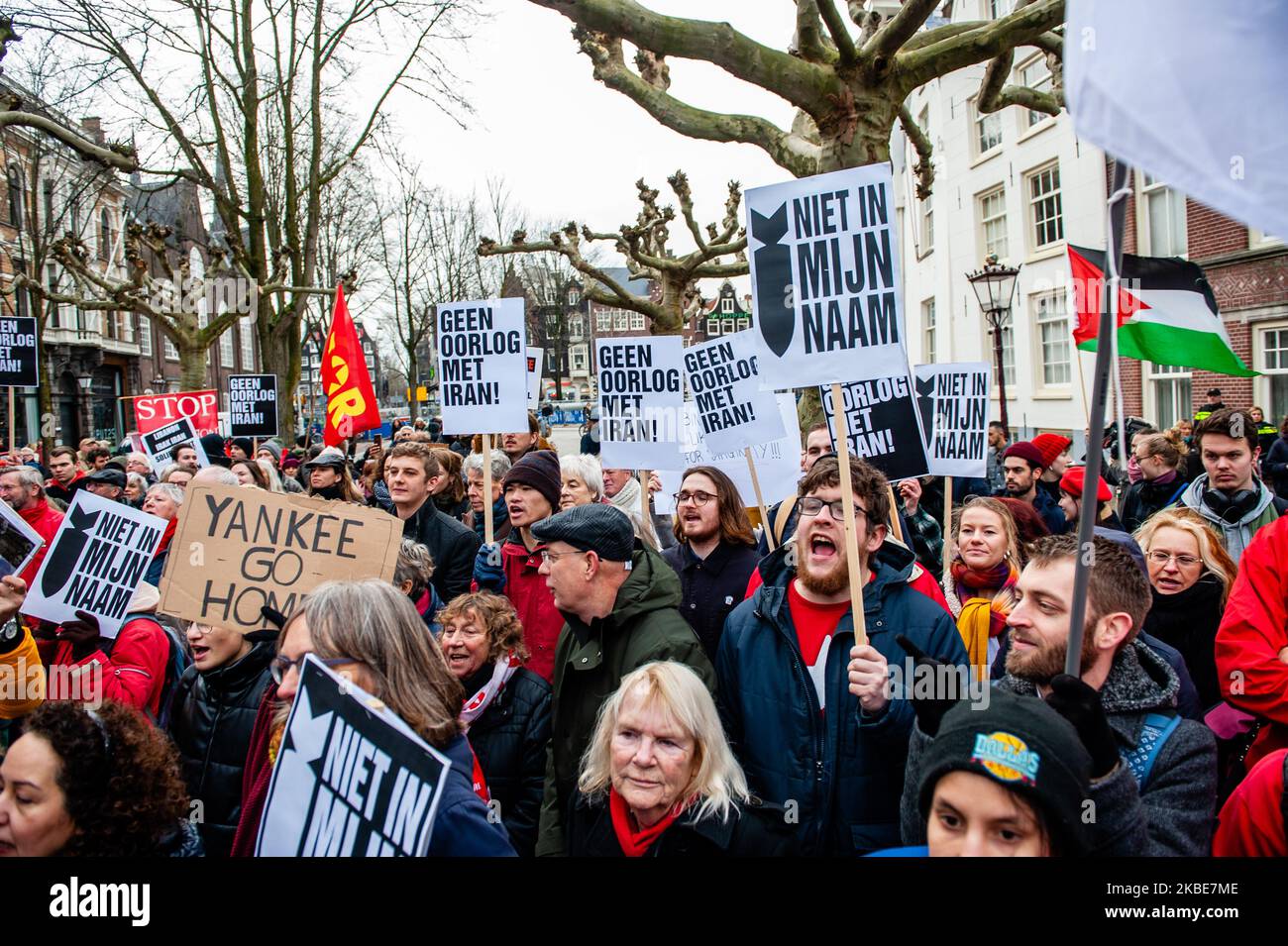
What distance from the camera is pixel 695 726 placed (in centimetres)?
254

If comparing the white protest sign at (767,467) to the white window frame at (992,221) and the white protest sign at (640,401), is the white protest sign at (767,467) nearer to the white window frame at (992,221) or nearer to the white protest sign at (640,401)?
the white protest sign at (640,401)

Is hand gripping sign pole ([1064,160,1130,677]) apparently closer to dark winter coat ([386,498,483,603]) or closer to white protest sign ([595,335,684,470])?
dark winter coat ([386,498,483,603])

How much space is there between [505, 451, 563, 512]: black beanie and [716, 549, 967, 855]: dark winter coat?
1926mm

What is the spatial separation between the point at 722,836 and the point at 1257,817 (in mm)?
1208

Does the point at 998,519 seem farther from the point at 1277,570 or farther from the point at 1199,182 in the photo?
the point at 1199,182

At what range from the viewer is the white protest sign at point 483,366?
566 centimetres

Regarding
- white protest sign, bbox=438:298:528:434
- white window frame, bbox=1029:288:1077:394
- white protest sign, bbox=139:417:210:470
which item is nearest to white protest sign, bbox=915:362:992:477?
white protest sign, bbox=438:298:528:434

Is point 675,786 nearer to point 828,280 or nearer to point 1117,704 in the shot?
point 1117,704

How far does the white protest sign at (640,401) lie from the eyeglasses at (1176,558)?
3044 mm

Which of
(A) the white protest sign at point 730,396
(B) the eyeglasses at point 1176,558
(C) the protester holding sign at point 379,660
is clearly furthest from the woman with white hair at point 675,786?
(A) the white protest sign at point 730,396

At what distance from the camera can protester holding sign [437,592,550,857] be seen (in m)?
3.17

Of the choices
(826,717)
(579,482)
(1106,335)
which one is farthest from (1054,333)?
(1106,335)

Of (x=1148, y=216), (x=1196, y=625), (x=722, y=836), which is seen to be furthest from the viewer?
(x=1148, y=216)
